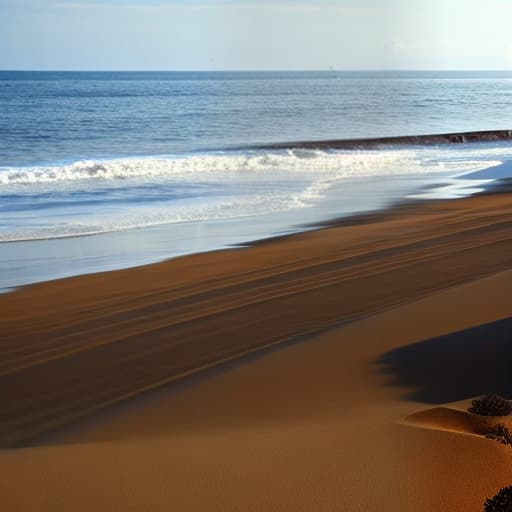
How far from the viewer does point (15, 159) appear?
2420 cm

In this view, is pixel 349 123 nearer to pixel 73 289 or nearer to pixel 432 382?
pixel 73 289

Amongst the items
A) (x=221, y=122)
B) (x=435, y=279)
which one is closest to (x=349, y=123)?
(x=221, y=122)

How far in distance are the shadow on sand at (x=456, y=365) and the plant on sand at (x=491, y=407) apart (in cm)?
46

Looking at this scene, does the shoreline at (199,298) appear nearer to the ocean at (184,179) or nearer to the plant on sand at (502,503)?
the ocean at (184,179)

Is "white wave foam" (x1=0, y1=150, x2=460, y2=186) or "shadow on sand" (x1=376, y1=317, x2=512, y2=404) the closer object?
"shadow on sand" (x1=376, y1=317, x2=512, y2=404)

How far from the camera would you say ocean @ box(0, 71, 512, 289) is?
10836 mm

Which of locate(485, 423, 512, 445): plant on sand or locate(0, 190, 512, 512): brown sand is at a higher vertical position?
locate(0, 190, 512, 512): brown sand

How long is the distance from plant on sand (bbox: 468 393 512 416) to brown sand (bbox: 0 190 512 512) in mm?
100

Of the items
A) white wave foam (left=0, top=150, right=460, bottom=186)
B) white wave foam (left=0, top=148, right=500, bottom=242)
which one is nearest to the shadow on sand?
white wave foam (left=0, top=148, right=500, bottom=242)

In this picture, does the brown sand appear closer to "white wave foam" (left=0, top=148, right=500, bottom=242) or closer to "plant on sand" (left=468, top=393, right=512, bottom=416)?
"plant on sand" (left=468, top=393, right=512, bottom=416)

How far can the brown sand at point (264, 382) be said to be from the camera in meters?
3.38

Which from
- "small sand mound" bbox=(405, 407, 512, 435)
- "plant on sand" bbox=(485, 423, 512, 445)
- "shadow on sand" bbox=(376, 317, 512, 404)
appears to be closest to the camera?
"plant on sand" bbox=(485, 423, 512, 445)

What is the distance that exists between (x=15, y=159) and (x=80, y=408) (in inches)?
816

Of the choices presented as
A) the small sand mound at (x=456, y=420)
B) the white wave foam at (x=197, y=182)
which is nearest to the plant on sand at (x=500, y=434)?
the small sand mound at (x=456, y=420)
